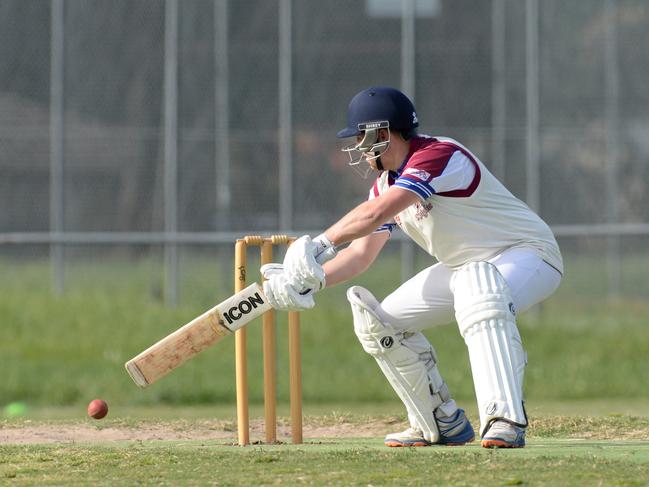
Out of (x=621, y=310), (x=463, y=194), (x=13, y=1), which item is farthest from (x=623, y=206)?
(x=463, y=194)

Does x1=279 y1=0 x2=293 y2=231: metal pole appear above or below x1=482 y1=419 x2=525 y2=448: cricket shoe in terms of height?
above

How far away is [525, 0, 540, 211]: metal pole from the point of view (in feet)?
42.3

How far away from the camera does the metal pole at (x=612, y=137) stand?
13.1 meters

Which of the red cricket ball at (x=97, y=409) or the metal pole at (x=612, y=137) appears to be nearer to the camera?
the red cricket ball at (x=97, y=409)

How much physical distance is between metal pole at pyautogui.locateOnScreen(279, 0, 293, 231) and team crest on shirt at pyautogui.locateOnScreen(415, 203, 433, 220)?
7143 millimetres

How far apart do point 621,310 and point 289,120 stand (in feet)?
12.8

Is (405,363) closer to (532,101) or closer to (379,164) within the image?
(379,164)

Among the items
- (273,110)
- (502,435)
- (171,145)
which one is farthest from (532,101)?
(502,435)

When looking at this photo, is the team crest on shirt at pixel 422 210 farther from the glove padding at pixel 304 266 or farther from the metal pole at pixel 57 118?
the metal pole at pixel 57 118

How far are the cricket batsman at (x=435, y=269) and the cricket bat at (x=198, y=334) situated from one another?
0.46ft

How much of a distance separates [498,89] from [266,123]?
242cm

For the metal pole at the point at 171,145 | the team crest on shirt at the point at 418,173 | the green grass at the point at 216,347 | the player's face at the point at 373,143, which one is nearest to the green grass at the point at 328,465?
the team crest on shirt at the point at 418,173

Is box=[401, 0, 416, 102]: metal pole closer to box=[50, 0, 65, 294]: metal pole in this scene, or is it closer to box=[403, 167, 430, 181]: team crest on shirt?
box=[50, 0, 65, 294]: metal pole

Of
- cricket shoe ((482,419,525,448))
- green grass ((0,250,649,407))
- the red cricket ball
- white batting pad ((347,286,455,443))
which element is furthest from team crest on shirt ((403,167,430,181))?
green grass ((0,250,649,407))
